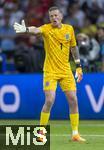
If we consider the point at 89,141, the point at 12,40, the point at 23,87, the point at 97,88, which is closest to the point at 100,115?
the point at 97,88

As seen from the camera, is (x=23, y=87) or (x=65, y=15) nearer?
(x=23, y=87)

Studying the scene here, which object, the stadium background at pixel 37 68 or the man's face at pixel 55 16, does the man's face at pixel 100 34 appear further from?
the man's face at pixel 55 16

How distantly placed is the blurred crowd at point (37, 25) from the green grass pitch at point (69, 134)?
9.22ft

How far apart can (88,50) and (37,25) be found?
3.86m

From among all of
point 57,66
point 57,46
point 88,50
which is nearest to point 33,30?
point 57,46

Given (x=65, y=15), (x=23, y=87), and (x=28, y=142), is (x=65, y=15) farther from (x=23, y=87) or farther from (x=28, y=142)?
(x=28, y=142)

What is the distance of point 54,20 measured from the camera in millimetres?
11820

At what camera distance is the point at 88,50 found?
18.0 m

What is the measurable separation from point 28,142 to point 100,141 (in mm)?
1261

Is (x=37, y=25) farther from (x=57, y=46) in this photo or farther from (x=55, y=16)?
(x=55, y=16)
